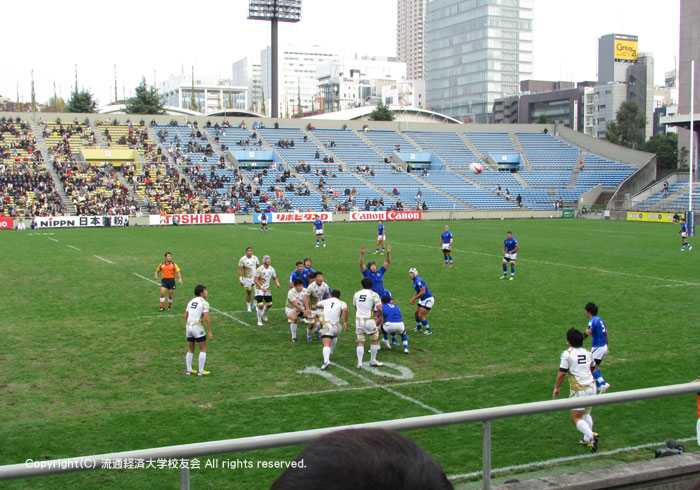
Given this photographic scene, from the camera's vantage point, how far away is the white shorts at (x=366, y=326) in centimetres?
1393

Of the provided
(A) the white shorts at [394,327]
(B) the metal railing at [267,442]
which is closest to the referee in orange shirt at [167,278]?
(A) the white shorts at [394,327]

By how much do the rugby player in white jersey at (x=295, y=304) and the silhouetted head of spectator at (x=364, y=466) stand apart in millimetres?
14674

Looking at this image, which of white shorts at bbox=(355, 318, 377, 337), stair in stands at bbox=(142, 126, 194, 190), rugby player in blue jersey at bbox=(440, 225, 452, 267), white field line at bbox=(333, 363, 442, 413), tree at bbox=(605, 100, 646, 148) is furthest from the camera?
tree at bbox=(605, 100, 646, 148)

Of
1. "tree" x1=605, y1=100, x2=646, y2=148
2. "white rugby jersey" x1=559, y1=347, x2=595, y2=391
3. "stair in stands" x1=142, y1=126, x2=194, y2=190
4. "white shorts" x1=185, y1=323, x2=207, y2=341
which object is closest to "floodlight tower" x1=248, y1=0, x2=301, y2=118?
"stair in stands" x1=142, y1=126, x2=194, y2=190

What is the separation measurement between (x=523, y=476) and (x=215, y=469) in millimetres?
4167

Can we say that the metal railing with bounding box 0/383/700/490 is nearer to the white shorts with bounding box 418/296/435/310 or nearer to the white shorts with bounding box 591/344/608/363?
the white shorts with bounding box 591/344/608/363

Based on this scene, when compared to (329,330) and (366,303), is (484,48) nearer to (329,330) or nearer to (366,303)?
(366,303)

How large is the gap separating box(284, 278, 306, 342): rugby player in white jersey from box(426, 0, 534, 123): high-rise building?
571 feet

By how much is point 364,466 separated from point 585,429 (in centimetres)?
796

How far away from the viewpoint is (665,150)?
10712cm

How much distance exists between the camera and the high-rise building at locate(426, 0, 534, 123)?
18750 cm

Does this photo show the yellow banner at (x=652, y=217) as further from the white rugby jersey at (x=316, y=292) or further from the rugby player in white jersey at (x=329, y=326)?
the rugby player in white jersey at (x=329, y=326)

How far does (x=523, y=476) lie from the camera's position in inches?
293

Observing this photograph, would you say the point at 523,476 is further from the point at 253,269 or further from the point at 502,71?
the point at 502,71
